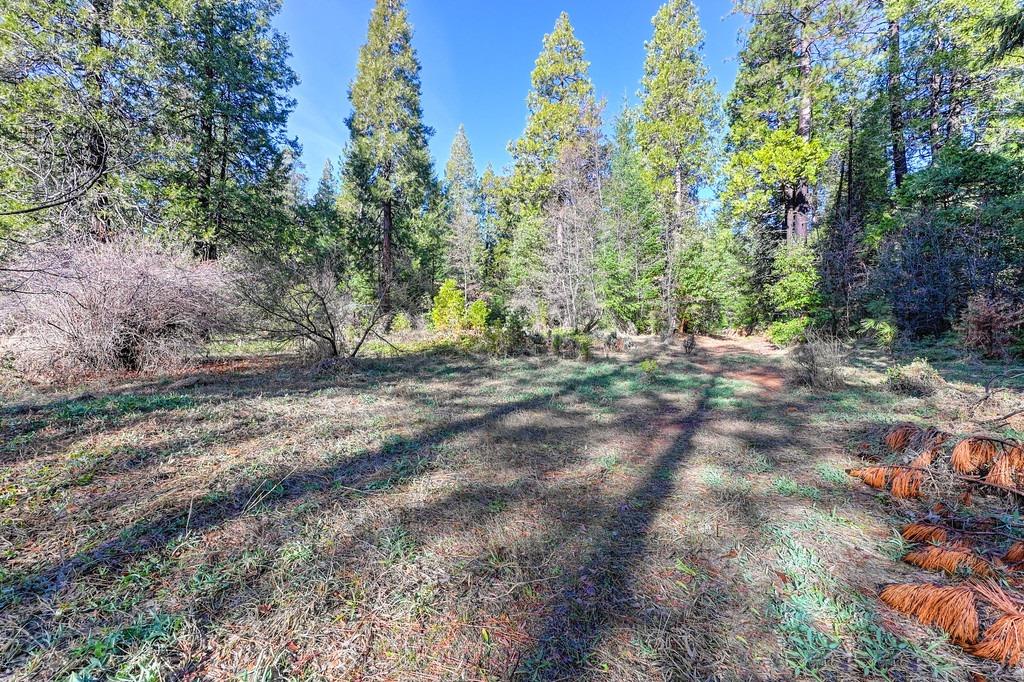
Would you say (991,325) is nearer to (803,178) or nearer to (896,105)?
(803,178)

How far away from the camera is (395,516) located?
2.19 meters

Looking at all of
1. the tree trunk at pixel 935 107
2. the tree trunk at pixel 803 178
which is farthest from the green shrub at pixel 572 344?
the tree trunk at pixel 935 107

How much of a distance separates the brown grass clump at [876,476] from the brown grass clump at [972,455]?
1.06ft

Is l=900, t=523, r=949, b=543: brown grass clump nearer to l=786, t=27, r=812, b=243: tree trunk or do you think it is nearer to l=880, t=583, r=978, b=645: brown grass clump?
l=880, t=583, r=978, b=645: brown grass clump

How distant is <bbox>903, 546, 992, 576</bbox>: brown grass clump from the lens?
5.28 ft

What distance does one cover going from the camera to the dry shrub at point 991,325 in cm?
607

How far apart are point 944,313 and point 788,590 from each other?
10.6 meters

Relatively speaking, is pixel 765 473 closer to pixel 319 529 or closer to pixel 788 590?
pixel 788 590

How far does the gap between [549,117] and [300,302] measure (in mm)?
15798

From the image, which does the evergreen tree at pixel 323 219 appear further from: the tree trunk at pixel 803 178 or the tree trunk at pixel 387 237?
the tree trunk at pixel 803 178

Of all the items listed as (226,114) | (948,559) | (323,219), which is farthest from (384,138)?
(948,559)

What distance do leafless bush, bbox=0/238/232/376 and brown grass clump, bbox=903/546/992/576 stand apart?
27.2ft

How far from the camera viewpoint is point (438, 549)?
6.28ft

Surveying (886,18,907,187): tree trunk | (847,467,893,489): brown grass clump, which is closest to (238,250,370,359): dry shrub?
(847,467,893,489): brown grass clump
